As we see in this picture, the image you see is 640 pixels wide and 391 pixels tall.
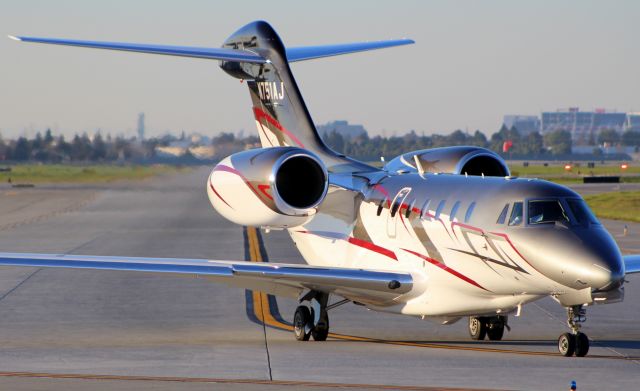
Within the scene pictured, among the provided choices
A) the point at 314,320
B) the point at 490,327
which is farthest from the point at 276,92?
the point at 490,327

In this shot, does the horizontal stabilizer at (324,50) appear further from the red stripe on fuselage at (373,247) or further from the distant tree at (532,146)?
the distant tree at (532,146)

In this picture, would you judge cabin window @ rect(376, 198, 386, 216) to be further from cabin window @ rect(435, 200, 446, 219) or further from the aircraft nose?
the aircraft nose

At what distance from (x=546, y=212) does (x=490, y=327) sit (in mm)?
3712

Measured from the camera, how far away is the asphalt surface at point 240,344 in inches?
661

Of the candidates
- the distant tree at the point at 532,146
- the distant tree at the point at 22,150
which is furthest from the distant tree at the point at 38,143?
the distant tree at the point at 532,146

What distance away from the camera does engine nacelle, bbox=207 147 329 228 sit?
843 inches

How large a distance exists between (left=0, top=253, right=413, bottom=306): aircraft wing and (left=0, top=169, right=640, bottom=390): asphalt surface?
1.02 meters

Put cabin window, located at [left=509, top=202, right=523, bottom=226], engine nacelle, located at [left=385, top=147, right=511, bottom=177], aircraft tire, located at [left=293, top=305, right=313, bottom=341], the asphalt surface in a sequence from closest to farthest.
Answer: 1. the asphalt surface
2. cabin window, located at [left=509, top=202, right=523, bottom=226]
3. aircraft tire, located at [left=293, top=305, right=313, bottom=341]
4. engine nacelle, located at [left=385, top=147, right=511, bottom=177]

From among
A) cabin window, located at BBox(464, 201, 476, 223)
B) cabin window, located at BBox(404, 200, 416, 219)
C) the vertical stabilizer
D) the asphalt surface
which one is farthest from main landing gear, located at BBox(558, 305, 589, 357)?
the vertical stabilizer

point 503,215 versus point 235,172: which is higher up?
point 235,172

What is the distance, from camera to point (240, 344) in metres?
20.9

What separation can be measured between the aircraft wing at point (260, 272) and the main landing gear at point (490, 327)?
1.81 meters

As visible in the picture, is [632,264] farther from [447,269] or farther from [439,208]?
[439,208]

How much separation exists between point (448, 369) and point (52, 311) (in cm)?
1103
